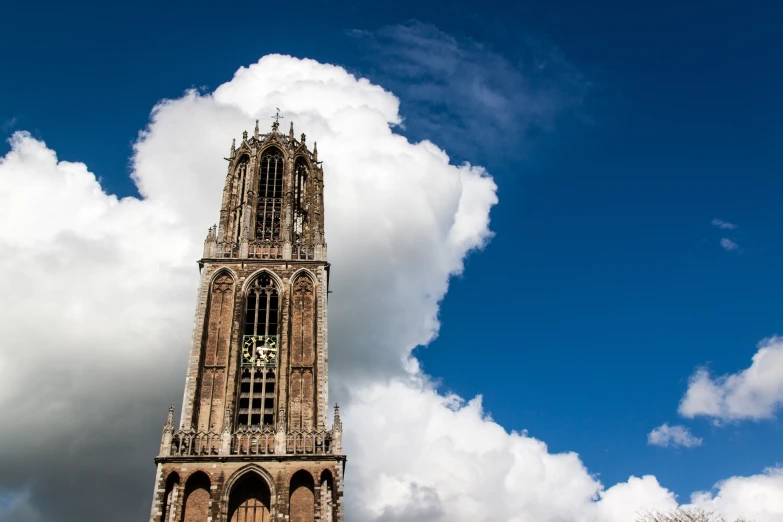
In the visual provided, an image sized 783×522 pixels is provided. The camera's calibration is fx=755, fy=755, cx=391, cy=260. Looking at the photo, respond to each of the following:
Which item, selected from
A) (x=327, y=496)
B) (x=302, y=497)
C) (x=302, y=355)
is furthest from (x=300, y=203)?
(x=327, y=496)

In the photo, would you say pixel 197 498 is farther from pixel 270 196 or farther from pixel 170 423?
pixel 270 196

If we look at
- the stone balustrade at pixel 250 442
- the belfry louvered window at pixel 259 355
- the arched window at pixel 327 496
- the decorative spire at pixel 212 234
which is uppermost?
the decorative spire at pixel 212 234

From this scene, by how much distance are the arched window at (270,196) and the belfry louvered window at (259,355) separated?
184 inches

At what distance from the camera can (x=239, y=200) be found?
187 feet

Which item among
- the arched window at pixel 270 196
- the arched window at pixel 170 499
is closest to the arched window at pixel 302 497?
the arched window at pixel 170 499

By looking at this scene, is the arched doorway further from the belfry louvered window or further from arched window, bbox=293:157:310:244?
arched window, bbox=293:157:310:244

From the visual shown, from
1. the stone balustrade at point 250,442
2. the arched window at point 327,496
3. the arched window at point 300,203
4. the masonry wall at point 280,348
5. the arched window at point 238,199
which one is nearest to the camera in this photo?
the arched window at point 327,496

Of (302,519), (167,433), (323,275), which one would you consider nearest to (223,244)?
(323,275)

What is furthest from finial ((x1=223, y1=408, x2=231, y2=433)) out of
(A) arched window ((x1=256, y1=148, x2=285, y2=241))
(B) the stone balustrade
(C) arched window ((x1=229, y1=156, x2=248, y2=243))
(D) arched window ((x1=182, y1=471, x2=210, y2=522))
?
(A) arched window ((x1=256, y1=148, x2=285, y2=241))

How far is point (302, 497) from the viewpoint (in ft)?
135

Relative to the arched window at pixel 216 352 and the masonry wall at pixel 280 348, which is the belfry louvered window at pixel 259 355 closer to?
the masonry wall at pixel 280 348

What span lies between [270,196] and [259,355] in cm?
1478

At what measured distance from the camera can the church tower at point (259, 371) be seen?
40.8 meters

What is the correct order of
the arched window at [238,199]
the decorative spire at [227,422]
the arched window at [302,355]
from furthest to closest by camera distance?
the arched window at [238,199], the arched window at [302,355], the decorative spire at [227,422]
